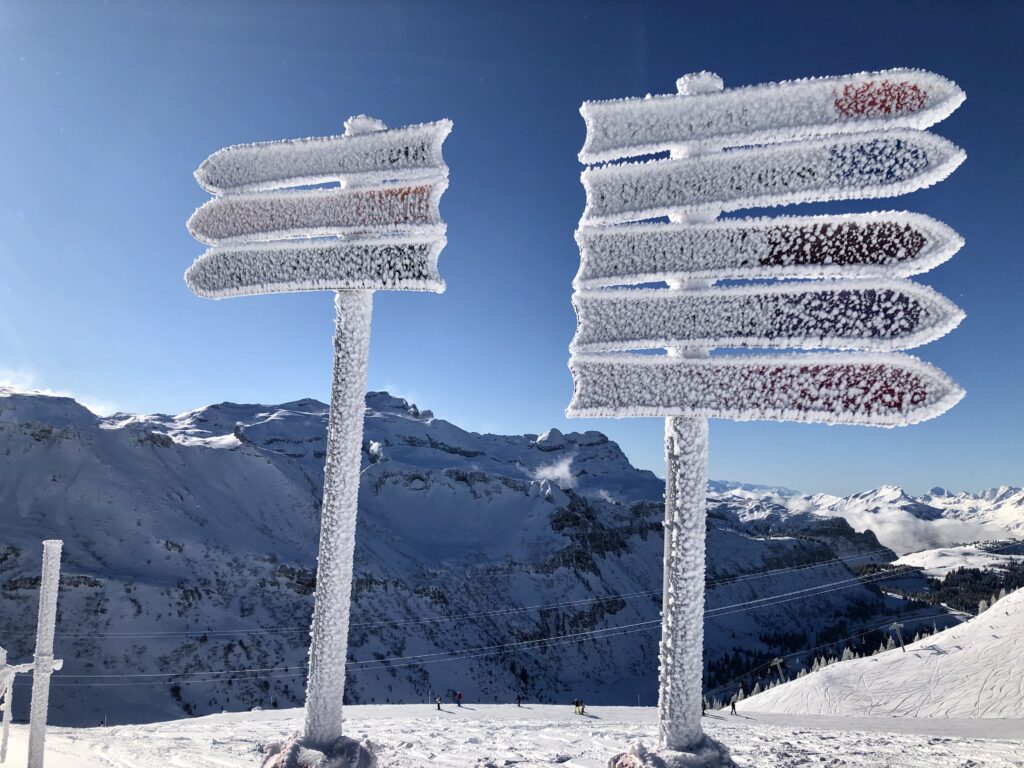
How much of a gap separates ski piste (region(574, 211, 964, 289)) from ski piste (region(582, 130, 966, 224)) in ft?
0.79

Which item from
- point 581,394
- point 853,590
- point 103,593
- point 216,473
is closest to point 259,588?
point 103,593

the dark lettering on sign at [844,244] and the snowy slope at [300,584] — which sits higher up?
the dark lettering on sign at [844,244]

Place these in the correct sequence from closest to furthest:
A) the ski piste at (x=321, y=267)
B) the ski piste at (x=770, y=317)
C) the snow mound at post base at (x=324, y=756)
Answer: the ski piste at (x=770, y=317) → the snow mound at post base at (x=324, y=756) → the ski piste at (x=321, y=267)

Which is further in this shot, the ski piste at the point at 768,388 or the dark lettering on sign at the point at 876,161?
the dark lettering on sign at the point at 876,161

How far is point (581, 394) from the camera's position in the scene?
704cm

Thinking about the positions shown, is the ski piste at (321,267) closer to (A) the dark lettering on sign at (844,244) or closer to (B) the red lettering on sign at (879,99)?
(A) the dark lettering on sign at (844,244)

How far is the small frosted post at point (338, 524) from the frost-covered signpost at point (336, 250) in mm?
14

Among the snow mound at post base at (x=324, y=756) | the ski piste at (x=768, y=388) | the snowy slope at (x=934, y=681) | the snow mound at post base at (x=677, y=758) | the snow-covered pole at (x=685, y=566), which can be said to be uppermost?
the ski piste at (x=768, y=388)

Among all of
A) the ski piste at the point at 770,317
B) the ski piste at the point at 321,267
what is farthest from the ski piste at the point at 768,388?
the ski piste at the point at 321,267

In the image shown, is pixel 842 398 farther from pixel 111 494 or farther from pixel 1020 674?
pixel 111 494

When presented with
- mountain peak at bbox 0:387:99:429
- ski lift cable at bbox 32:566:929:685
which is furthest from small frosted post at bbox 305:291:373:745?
mountain peak at bbox 0:387:99:429

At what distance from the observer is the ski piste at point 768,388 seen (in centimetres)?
594

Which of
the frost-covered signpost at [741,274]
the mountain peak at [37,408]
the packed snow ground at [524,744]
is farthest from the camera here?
the mountain peak at [37,408]

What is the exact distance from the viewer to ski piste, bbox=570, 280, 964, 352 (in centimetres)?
593
